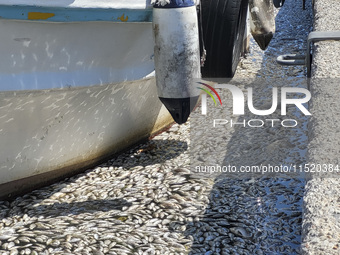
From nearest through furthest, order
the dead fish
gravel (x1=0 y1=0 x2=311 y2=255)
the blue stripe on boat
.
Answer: the blue stripe on boat → gravel (x1=0 y1=0 x2=311 y2=255) → the dead fish

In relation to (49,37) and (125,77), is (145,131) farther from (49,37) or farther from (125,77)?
(49,37)

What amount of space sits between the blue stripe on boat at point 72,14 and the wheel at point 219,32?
0.84 meters

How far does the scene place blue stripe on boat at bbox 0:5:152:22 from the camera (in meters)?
3.37

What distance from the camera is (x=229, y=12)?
15.8 feet

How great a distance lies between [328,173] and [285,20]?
650 cm

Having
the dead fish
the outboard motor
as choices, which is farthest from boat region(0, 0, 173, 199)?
the dead fish

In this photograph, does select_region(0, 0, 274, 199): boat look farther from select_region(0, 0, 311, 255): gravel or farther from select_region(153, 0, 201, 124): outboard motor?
select_region(0, 0, 311, 255): gravel

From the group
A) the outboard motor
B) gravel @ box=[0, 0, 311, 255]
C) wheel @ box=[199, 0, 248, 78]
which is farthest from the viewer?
wheel @ box=[199, 0, 248, 78]

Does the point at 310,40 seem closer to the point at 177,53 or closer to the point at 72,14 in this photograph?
the point at 177,53

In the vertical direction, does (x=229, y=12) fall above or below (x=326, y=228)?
above

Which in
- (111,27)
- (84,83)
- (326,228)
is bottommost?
(326,228)

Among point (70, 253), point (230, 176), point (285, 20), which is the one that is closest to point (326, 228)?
point (70, 253)

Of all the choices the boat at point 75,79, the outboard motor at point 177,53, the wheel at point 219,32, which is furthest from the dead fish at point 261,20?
the outboard motor at point 177,53

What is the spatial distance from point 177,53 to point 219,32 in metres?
1.02
